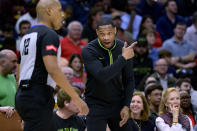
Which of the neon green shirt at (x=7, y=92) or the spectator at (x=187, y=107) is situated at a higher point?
the neon green shirt at (x=7, y=92)

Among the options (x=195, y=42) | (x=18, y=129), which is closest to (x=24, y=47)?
(x=18, y=129)

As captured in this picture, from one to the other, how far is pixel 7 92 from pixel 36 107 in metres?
2.67

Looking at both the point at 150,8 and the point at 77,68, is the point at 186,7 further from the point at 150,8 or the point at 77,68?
the point at 77,68

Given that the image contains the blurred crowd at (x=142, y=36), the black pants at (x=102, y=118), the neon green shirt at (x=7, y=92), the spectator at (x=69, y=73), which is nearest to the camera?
the black pants at (x=102, y=118)

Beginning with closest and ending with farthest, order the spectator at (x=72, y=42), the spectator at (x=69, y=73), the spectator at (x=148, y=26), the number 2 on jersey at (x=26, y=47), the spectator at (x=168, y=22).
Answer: the number 2 on jersey at (x=26, y=47), the spectator at (x=69, y=73), the spectator at (x=72, y=42), the spectator at (x=148, y=26), the spectator at (x=168, y=22)

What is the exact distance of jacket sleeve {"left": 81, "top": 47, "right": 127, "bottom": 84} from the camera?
5.16m

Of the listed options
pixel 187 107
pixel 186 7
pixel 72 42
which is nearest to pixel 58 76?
pixel 187 107

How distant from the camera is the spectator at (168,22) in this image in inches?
533

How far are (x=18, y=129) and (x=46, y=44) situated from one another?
7.58 feet

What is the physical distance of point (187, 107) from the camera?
8070 mm

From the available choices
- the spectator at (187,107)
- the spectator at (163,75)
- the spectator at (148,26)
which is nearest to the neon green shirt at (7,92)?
the spectator at (187,107)

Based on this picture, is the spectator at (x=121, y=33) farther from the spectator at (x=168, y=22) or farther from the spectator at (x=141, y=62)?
the spectator at (x=168, y=22)

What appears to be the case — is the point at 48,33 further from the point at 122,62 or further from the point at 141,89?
the point at 141,89

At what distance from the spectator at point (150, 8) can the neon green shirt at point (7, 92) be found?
24.8ft
